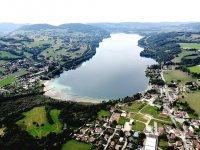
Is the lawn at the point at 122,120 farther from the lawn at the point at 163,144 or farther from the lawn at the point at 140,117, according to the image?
the lawn at the point at 163,144

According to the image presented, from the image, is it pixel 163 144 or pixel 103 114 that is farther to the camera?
pixel 103 114

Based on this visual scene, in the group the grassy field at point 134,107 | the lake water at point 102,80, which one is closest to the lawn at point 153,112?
the grassy field at point 134,107

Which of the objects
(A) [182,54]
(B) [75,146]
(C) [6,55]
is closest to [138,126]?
(B) [75,146]

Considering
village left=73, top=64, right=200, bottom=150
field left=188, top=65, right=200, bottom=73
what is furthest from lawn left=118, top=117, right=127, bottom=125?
field left=188, top=65, right=200, bottom=73

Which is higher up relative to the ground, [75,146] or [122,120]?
[122,120]

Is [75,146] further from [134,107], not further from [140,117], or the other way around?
[134,107]

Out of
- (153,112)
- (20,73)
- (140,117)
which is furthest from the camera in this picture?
(20,73)

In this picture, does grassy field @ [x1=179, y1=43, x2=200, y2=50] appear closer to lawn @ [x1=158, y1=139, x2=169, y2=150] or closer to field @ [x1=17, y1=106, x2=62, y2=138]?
field @ [x1=17, y1=106, x2=62, y2=138]
